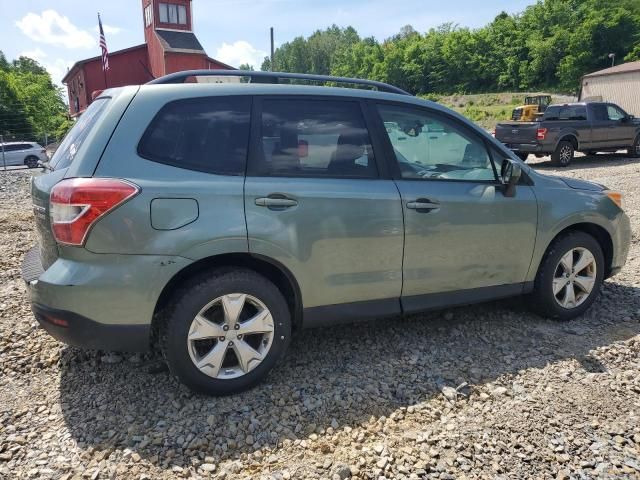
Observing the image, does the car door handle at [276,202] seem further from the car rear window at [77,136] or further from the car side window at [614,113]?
the car side window at [614,113]

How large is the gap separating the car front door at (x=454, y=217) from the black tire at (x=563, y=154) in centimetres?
1259

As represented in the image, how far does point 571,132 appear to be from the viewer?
15.0 metres

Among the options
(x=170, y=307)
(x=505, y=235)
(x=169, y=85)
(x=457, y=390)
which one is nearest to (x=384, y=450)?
(x=457, y=390)

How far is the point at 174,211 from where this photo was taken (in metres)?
2.75

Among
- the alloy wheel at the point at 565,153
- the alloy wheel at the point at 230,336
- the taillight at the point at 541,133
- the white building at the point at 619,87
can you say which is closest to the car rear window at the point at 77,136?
the alloy wheel at the point at 230,336

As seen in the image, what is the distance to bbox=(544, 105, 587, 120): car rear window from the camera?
15.3 metres

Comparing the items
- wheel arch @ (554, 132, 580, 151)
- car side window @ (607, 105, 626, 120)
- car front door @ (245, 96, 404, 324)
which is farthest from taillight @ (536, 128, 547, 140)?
car front door @ (245, 96, 404, 324)

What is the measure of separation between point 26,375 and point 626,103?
4187 centimetres

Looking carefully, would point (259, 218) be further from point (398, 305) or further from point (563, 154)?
point (563, 154)

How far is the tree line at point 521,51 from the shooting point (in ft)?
202

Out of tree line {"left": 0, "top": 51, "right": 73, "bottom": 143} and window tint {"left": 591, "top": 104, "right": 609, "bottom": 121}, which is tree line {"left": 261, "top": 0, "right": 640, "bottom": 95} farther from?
window tint {"left": 591, "top": 104, "right": 609, "bottom": 121}

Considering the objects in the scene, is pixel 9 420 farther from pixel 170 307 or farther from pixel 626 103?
pixel 626 103

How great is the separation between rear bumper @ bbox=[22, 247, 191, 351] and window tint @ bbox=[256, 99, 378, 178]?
0.86 meters

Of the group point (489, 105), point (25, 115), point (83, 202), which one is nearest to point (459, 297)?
point (83, 202)
